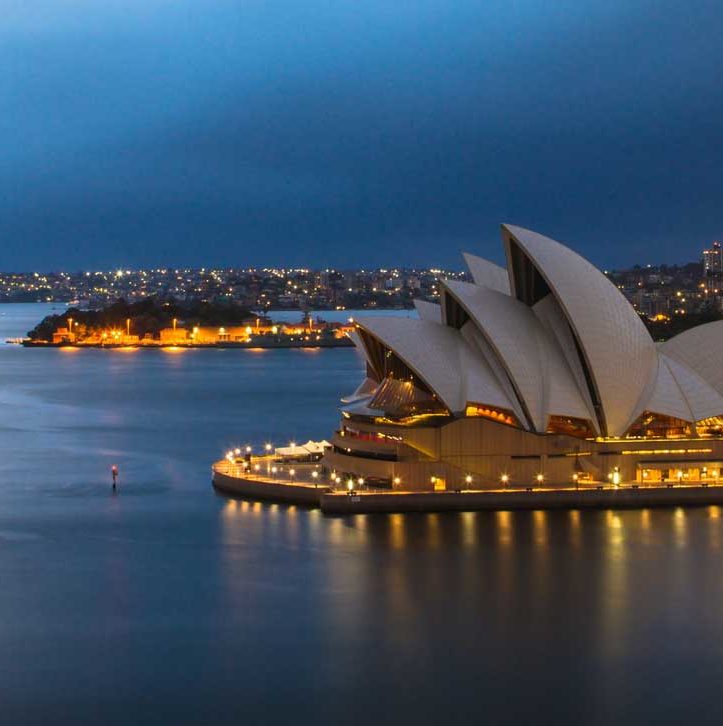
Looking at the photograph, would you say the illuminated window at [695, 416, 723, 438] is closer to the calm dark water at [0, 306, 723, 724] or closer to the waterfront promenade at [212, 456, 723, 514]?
the waterfront promenade at [212, 456, 723, 514]

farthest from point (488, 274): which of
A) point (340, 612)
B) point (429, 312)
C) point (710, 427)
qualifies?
point (340, 612)

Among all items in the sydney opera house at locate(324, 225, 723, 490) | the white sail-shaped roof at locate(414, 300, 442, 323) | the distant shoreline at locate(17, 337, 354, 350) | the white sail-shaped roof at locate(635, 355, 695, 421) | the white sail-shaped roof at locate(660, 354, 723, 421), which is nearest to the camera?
the sydney opera house at locate(324, 225, 723, 490)

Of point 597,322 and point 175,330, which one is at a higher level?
point 175,330

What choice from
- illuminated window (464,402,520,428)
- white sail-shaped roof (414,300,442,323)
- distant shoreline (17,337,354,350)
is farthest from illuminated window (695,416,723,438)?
distant shoreline (17,337,354,350)

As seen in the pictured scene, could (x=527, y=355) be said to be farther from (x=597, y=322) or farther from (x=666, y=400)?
(x=666, y=400)

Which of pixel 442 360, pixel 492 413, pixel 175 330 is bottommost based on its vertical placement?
pixel 492 413

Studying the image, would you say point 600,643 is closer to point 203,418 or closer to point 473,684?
point 473,684

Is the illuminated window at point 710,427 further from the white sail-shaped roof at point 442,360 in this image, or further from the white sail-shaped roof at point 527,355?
the white sail-shaped roof at point 442,360
